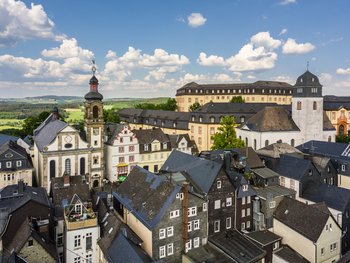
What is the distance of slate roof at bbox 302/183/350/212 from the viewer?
38281mm

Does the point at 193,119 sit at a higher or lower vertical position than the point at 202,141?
higher

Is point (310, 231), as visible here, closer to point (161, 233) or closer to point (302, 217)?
point (302, 217)

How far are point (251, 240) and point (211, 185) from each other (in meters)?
7.32

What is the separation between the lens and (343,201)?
3825 centimetres

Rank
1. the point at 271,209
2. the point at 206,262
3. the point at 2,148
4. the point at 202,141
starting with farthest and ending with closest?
the point at 202,141, the point at 2,148, the point at 271,209, the point at 206,262

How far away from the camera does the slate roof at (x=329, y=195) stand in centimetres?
3828

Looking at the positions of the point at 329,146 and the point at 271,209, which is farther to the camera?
the point at 329,146

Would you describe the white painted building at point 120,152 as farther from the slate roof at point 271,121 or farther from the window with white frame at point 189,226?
the window with white frame at point 189,226

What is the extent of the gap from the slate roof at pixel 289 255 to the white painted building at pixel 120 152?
108 ft

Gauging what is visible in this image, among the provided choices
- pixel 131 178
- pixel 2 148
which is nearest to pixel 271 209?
pixel 131 178

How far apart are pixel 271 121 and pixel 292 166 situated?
24661 millimetres

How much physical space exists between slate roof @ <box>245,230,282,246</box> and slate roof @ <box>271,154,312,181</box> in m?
11.2

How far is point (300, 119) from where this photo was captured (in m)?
70.4

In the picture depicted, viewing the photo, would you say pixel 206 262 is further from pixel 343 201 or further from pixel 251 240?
pixel 343 201
